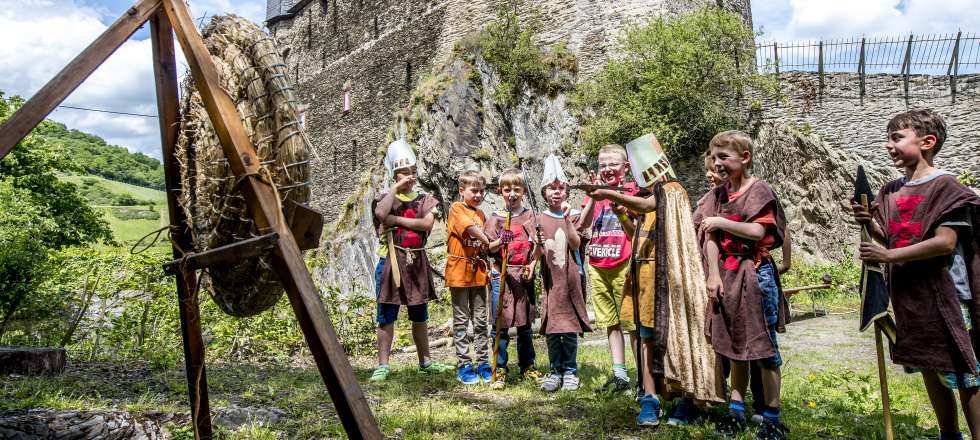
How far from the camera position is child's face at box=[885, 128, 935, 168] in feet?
10.4

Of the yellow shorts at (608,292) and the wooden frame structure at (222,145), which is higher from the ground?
the wooden frame structure at (222,145)

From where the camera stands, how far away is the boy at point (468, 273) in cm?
539

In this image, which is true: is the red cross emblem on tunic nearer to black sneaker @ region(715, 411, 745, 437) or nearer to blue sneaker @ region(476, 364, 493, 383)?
black sneaker @ region(715, 411, 745, 437)

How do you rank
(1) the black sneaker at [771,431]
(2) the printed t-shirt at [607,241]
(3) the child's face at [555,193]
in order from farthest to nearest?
(3) the child's face at [555,193] → (2) the printed t-shirt at [607,241] → (1) the black sneaker at [771,431]

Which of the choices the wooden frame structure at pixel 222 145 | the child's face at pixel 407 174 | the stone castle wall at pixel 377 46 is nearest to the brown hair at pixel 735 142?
the wooden frame structure at pixel 222 145

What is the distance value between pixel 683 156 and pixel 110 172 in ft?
219

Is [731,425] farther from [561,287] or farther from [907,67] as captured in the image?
[907,67]

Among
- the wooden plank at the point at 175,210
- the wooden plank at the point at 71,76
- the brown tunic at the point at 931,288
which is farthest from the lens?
the brown tunic at the point at 931,288

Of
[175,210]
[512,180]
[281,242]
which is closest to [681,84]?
[512,180]

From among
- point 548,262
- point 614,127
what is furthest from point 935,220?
point 614,127

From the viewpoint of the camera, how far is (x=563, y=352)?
5047mm

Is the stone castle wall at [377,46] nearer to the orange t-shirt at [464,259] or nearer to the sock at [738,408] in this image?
the orange t-shirt at [464,259]

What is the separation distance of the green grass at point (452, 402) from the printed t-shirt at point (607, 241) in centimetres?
102

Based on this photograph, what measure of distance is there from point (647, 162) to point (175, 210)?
8.42 feet
